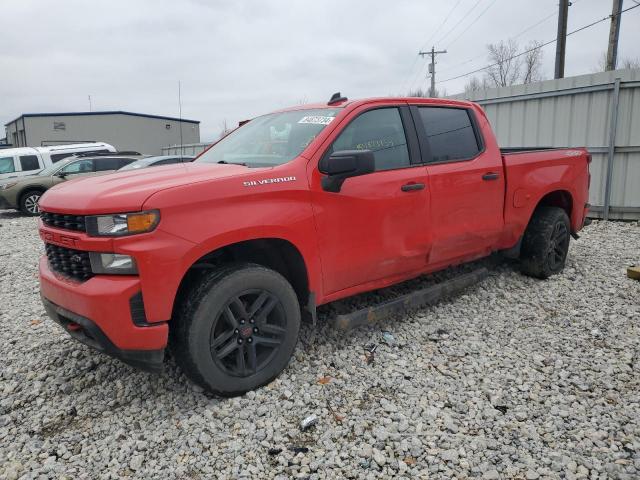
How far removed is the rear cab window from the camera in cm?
406

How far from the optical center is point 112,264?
8.41 feet

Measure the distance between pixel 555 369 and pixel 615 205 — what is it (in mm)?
6817

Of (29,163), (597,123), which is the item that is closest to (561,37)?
(597,123)

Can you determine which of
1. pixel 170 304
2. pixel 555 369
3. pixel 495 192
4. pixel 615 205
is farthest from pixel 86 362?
pixel 615 205

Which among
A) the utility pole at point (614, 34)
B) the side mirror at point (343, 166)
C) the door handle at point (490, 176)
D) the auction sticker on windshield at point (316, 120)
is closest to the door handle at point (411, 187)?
the side mirror at point (343, 166)

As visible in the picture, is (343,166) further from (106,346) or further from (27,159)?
(27,159)

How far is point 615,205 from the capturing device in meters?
8.81

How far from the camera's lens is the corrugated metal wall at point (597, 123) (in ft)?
27.8

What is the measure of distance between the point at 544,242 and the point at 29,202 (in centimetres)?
1275

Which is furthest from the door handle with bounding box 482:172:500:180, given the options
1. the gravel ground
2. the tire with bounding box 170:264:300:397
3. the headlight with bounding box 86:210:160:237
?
the headlight with bounding box 86:210:160:237

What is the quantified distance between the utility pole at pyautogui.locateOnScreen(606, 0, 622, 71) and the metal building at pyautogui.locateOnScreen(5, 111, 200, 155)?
91.9 ft

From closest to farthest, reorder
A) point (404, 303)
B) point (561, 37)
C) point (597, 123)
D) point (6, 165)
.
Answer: point (404, 303) → point (597, 123) → point (6, 165) → point (561, 37)

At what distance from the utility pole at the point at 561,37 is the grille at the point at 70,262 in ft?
52.1

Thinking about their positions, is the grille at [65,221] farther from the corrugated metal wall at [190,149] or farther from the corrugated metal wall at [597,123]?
the corrugated metal wall at [190,149]
